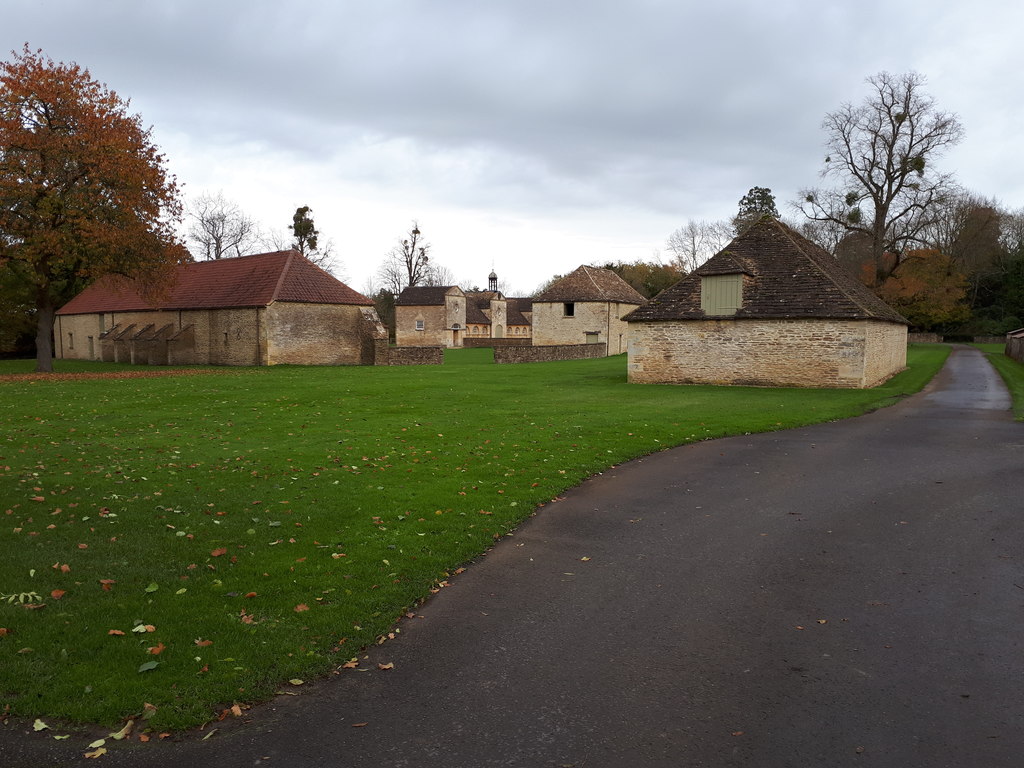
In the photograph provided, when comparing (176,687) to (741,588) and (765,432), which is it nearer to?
(741,588)

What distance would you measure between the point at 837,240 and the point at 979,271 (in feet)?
78.9

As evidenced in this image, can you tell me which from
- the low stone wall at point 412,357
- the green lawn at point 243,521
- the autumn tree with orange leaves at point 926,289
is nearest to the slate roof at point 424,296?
the low stone wall at point 412,357

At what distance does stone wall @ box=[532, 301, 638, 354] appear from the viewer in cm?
5312

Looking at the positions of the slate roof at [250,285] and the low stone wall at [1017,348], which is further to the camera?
the slate roof at [250,285]

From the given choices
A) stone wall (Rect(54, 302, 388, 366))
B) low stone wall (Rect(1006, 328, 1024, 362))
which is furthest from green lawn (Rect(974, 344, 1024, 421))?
stone wall (Rect(54, 302, 388, 366))

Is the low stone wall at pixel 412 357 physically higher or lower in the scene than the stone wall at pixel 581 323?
lower

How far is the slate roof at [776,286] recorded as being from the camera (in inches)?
915

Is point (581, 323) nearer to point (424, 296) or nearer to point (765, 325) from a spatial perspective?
point (424, 296)

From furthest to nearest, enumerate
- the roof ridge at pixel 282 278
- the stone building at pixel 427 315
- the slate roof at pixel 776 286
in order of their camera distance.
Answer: the stone building at pixel 427 315 < the roof ridge at pixel 282 278 < the slate roof at pixel 776 286

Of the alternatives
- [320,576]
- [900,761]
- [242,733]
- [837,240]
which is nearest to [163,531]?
[320,576]

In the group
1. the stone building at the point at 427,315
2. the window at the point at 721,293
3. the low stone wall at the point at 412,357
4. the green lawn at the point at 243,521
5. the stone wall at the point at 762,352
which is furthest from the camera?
the stone building at the point at 427,315

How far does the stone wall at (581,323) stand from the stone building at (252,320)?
56.7 feet

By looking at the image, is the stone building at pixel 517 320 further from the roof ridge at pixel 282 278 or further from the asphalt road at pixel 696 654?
the asphalt road at pixel 696 654

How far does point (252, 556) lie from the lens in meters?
6.38
